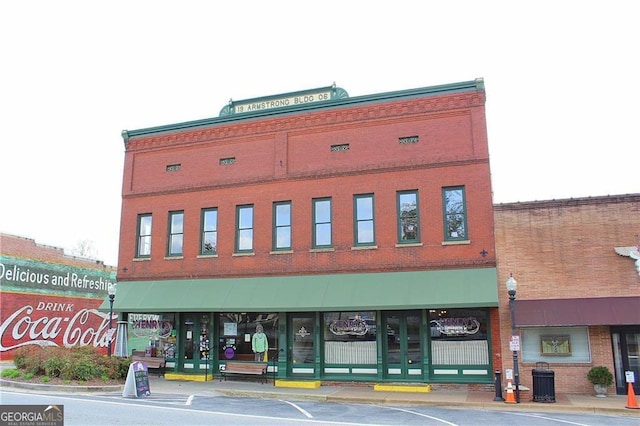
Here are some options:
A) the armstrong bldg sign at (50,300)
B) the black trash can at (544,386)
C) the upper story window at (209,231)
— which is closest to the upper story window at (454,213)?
the black trash can at (544,386)

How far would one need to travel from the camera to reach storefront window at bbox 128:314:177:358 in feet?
72.7

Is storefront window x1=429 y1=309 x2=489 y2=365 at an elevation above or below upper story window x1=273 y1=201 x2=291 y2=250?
below

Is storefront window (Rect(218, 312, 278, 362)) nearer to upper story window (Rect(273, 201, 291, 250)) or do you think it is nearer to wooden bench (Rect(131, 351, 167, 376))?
wooden bench (Rect(131, 351, 167, 376))

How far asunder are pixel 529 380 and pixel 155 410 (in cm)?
1134

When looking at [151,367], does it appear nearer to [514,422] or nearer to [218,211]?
[218,211]

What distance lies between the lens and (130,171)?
24.3 m

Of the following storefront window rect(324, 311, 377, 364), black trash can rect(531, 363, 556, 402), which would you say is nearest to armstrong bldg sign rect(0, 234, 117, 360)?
storefront window rect(324, 311, 377, 364)

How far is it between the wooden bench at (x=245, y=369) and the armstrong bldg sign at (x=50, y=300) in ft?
31.4

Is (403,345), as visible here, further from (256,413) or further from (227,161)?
(227,161)

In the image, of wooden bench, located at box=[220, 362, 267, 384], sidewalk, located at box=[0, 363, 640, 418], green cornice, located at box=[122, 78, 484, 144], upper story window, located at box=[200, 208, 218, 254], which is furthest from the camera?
upper story window, located at box=[200, 208, 218, 254]

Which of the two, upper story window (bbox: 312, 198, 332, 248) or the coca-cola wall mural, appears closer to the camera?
upper story window (bbox: 312, 198, 332, 248)

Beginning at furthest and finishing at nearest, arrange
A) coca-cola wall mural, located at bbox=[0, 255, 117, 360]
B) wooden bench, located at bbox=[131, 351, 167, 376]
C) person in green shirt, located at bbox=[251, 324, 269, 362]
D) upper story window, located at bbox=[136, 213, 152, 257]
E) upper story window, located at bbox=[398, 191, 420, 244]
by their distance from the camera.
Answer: coca-cola wall mural, located at bbox=[0, 255, 117, 360] < upper story window, located at bbox=[136, 213, 152, 257] < wooden bench, located at bbox=[131, 351, 167, 376] < person in green shirt, located at bbox=[251, 324, 269, 362] < upper story window, located at bbox=[398, 191, 420, 244]

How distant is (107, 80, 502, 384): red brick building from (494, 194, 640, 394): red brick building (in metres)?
0.99

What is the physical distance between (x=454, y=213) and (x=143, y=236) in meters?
13.0
